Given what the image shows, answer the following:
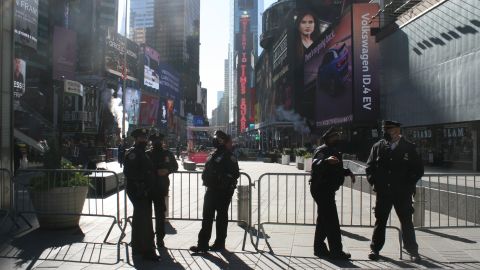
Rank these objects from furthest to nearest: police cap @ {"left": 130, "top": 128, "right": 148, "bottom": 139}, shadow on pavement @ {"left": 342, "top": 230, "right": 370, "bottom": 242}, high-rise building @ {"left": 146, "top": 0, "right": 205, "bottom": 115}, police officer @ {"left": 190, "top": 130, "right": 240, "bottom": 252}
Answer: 1. high-rise building @ {"left": 146, "top": 0, "right": 205, "bottom": 115}
2. shadow on pavement @ {"left": 342, "top": 230, "right": 370, "bottom": 242}
3. police officer @ {"left": 190, "top": 130, "right": 240, "bottom": 252}
4. police cap @ {"left": 130, "top": 128, "right": 148, "bottom": 139}

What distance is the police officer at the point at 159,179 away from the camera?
7.05 meters

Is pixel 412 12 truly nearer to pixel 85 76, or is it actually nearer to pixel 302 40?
pixel 302 40

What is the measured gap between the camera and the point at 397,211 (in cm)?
639

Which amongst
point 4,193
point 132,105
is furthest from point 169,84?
point 4,193

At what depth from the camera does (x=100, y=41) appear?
78125 mm

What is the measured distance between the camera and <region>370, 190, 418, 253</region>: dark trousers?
6.29 meters

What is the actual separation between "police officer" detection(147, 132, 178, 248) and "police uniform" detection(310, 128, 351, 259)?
2.20m

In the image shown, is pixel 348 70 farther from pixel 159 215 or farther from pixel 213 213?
pixel 159 215

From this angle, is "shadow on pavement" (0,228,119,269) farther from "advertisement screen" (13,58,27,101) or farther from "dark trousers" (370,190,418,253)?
"advertisement screen" (13,58,27,101)

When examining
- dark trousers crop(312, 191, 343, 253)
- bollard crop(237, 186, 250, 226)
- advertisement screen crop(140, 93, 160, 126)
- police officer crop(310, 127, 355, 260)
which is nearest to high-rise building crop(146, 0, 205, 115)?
advertisement screen crop(140, 93, 160, 126)

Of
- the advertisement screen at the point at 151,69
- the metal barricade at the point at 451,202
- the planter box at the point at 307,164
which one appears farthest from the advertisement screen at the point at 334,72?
the advertisement screen at the point at 151,69

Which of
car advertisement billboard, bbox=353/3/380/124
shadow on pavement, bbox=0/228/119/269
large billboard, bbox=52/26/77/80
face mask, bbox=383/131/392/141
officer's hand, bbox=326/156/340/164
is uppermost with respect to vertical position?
large billboard, bbox=52/26/77/80

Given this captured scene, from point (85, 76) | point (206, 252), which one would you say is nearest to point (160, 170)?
point (206, 252)

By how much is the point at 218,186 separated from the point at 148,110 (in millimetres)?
111532
